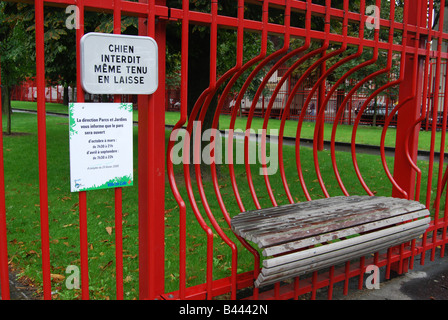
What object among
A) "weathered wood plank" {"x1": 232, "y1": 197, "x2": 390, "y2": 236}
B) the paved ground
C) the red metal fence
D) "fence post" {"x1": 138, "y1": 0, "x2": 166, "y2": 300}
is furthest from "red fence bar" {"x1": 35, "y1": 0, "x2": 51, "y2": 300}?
the paved ground

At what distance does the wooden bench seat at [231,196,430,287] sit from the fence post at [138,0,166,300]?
18.4 inches

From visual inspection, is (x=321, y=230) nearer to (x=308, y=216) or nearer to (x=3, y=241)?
(x=308, y=216)

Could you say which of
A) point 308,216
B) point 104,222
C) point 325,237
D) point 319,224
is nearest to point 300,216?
point 308,216

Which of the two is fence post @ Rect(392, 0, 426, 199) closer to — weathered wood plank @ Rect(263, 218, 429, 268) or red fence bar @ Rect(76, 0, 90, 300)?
weathered wood plank @ Rect(263, 218, 429, 268)

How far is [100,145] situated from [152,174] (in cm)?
32

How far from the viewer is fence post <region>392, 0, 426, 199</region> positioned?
358 cm

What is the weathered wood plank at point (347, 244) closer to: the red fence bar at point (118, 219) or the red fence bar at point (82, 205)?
the red fence bar at point (118, 219)

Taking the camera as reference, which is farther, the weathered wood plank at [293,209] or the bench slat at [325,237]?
the weathered wood plank at [293,209]

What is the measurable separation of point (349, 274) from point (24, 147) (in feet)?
30.1

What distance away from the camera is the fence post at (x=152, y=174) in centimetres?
225

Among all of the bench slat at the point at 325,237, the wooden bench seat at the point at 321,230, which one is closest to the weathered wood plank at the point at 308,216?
the wooden bench seat at the point at 321,230

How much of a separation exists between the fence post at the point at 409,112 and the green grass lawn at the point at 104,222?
1543mm

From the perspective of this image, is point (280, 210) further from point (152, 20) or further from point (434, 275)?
point (434, 275)

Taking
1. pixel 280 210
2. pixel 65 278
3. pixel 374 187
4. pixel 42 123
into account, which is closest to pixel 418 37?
pixel 280 210
